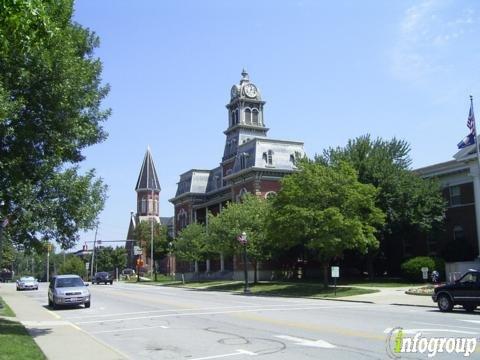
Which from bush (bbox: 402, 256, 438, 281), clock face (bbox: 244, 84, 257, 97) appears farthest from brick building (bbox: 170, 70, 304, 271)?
bush (bbox: 402, 256, 438, 281)

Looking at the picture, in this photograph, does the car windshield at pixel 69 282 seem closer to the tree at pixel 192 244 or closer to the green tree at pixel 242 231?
the green tree at pixel 242 231

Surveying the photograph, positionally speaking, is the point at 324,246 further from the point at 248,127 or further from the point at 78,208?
the point at 248,127

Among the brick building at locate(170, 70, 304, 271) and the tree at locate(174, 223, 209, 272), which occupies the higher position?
the brick building at locate(170, 70, 304, 271)

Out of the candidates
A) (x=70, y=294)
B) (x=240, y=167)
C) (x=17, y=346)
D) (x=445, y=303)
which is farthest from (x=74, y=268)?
(x=17, y=346)

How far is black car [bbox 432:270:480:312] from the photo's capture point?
22.0m

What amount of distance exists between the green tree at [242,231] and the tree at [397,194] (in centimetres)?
869

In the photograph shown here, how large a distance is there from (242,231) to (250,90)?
37.4 meters

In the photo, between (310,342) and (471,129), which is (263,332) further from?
(471,129)

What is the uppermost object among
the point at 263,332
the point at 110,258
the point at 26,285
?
the point at 110,258

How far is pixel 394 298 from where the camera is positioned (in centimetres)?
3061

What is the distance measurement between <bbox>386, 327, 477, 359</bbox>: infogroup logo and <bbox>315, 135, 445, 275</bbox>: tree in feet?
108

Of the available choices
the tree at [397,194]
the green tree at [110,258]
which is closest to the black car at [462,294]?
the tree at [397,194]

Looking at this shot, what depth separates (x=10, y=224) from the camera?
18578 mm

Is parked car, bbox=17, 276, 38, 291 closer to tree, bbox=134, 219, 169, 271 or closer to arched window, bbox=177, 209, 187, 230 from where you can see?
tree, bbox=134, 219, 169, 271
